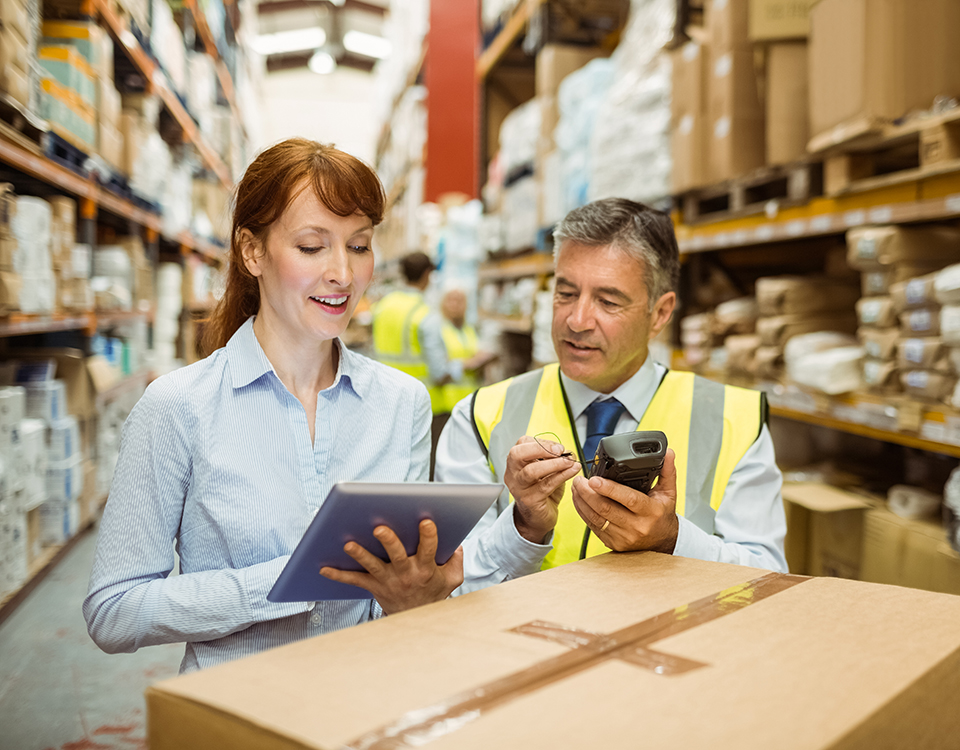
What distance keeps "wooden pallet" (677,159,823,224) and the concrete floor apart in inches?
113

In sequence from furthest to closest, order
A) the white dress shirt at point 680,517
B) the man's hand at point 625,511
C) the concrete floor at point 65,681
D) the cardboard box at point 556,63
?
the cardboard box at point 556,63
the concrete floor at point 65,681
the white dress shirt at point 680,517
the man's hand at point 625,511

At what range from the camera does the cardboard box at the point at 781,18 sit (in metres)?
2.87

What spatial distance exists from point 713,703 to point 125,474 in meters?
1.03

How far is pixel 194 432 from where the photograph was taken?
139cm

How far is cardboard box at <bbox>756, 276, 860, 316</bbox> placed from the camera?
3029mm

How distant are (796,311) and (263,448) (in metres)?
2.32

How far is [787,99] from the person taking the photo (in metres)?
2.91

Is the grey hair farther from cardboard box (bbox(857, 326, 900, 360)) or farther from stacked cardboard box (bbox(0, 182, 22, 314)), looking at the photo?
stacked cardboard box (bbox(0, 182, 22, 314))

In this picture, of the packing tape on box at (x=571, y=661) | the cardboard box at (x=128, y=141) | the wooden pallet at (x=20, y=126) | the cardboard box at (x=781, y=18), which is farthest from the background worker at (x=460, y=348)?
the packing tape on box at (x=571, y=661)

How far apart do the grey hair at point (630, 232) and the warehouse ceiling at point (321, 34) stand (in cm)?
1986

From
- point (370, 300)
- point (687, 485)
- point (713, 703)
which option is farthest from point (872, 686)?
point (370, 300)

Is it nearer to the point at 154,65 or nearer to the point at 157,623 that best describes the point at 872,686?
the point at 157,623

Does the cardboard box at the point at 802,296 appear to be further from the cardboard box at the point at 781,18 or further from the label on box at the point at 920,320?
the cardboard box at the point at 781,18

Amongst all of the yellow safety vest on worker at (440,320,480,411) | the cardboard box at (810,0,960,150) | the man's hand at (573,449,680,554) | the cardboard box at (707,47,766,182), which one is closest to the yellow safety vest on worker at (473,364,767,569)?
the man's hand at (573,449,680,554)
